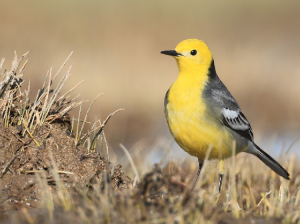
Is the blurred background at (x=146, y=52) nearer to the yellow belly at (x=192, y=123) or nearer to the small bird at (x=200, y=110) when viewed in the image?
the small bird at (x=200, y=110)

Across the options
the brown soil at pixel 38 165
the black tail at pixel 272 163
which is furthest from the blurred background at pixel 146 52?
the brown soil at pixel 38 165

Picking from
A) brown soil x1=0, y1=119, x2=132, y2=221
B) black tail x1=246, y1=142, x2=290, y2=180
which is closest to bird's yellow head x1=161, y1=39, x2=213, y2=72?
black tail x1=246, y1=142, x2=290, y2=180

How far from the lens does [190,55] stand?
521cm

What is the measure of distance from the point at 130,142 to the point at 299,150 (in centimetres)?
430

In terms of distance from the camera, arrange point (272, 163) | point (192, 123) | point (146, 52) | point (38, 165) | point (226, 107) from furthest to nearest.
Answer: point (146, 52), point (272, 163), point (226, 107), point (192, 123), point (38, 165)

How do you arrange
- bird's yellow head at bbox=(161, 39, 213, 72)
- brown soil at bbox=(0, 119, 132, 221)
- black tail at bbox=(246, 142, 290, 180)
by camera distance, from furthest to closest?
1. black tail at bbox=(246, 142, 290, 180)
2. bird's yellow head at bbox=(161, 39, 213, 72)
3. brown soil at bbox=(0, 119, 132, 221)

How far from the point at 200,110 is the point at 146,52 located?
31.8 feet

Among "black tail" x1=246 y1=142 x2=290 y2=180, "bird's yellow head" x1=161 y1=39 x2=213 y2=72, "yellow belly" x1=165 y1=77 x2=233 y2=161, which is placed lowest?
"black tail" x1=246 y1=142 x2=290 y2=180

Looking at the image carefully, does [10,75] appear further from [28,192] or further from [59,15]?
[59,15]

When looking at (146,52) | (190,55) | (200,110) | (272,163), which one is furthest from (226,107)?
(146,52)

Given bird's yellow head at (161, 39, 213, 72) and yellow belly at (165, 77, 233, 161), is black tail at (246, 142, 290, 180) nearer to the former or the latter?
yellow belly at (165, 77, 233, 161)

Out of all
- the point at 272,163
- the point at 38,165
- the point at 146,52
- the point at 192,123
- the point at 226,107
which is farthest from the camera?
the point at 146,52

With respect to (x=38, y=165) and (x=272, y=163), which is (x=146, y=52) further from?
(x=38, y=165)

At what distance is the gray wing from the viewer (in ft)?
16.5
